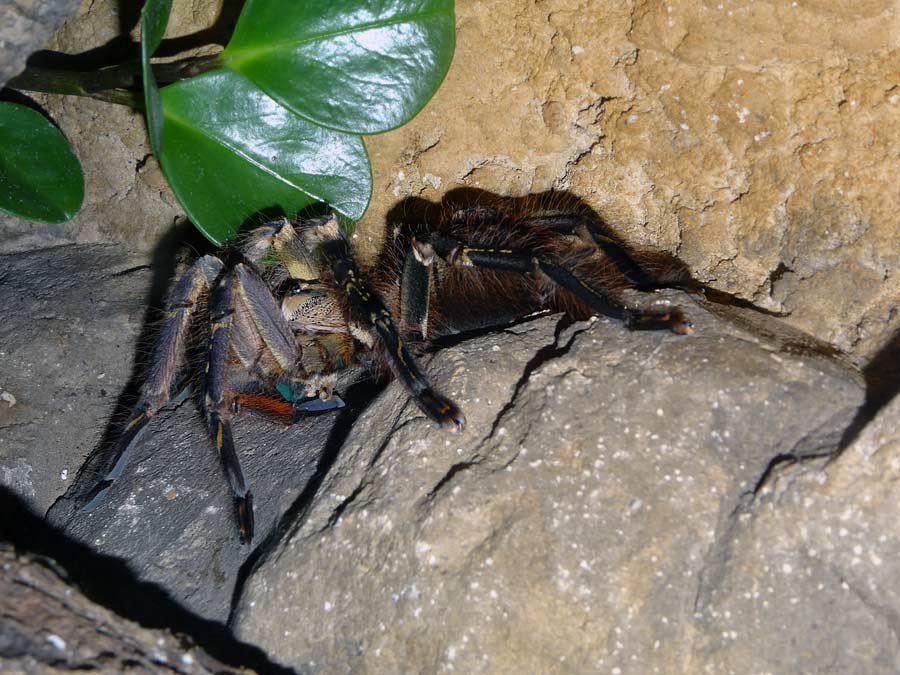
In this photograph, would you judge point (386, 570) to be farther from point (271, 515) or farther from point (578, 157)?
point (578, 157)

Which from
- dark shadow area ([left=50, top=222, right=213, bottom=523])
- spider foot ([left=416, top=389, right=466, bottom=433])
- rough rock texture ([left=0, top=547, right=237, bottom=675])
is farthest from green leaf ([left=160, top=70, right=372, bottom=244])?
rough rock texture ([left=0, top=547, right=237, bottom=675])

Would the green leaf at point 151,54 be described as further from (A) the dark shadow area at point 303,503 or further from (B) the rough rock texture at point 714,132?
(A) the dark shadow area at point 303,503

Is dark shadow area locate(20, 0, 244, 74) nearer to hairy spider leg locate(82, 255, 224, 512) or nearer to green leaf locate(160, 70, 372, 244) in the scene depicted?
green leaf locate(160, 70, 372, 244)

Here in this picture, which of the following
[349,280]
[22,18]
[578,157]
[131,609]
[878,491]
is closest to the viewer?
[878,491]

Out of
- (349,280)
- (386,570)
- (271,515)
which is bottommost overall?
(271,515)

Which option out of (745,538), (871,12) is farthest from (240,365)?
(871,12)

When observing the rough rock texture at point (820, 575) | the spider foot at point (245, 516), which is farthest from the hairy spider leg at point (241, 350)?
the rough rock texture at point (820, 575)
